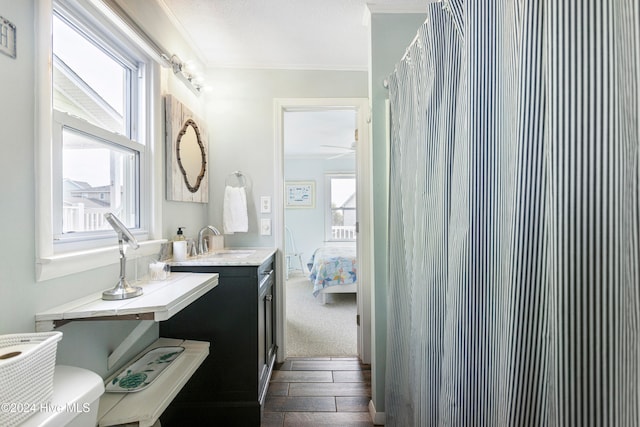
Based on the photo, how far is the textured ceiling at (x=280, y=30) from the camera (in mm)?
Answer: 1846

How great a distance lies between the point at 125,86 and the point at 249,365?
1.71 meters

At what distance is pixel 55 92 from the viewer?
1169 mm

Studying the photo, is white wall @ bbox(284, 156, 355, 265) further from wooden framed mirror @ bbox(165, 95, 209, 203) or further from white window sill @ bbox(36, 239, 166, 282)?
white window sill @ bbox(36, 239, 166, 282)

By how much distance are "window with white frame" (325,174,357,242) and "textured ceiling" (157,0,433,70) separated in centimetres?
372

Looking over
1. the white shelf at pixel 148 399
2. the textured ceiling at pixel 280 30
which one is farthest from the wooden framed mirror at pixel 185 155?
the white shelf at pixel 148 399

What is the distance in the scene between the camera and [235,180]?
8.51 feet

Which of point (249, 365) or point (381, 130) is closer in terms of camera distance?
point (249, 365)

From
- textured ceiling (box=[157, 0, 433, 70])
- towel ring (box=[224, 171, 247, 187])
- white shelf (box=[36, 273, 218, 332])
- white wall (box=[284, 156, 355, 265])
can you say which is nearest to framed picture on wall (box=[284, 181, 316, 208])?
white wall (box=[284, 156, 355, 265])

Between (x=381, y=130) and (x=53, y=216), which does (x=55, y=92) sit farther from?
(x=381, y=130)

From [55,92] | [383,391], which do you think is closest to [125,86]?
[55,92]

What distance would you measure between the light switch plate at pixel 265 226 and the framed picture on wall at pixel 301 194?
364 cm

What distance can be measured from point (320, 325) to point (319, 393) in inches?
47.9

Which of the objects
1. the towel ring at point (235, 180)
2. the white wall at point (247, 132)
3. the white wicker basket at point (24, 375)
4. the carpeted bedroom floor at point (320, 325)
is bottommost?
the carpeted bedroom floor at point (320, 325)

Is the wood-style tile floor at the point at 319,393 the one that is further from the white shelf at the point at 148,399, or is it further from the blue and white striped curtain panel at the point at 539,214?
the blue and white striped curtain panel at the point at 539,214
